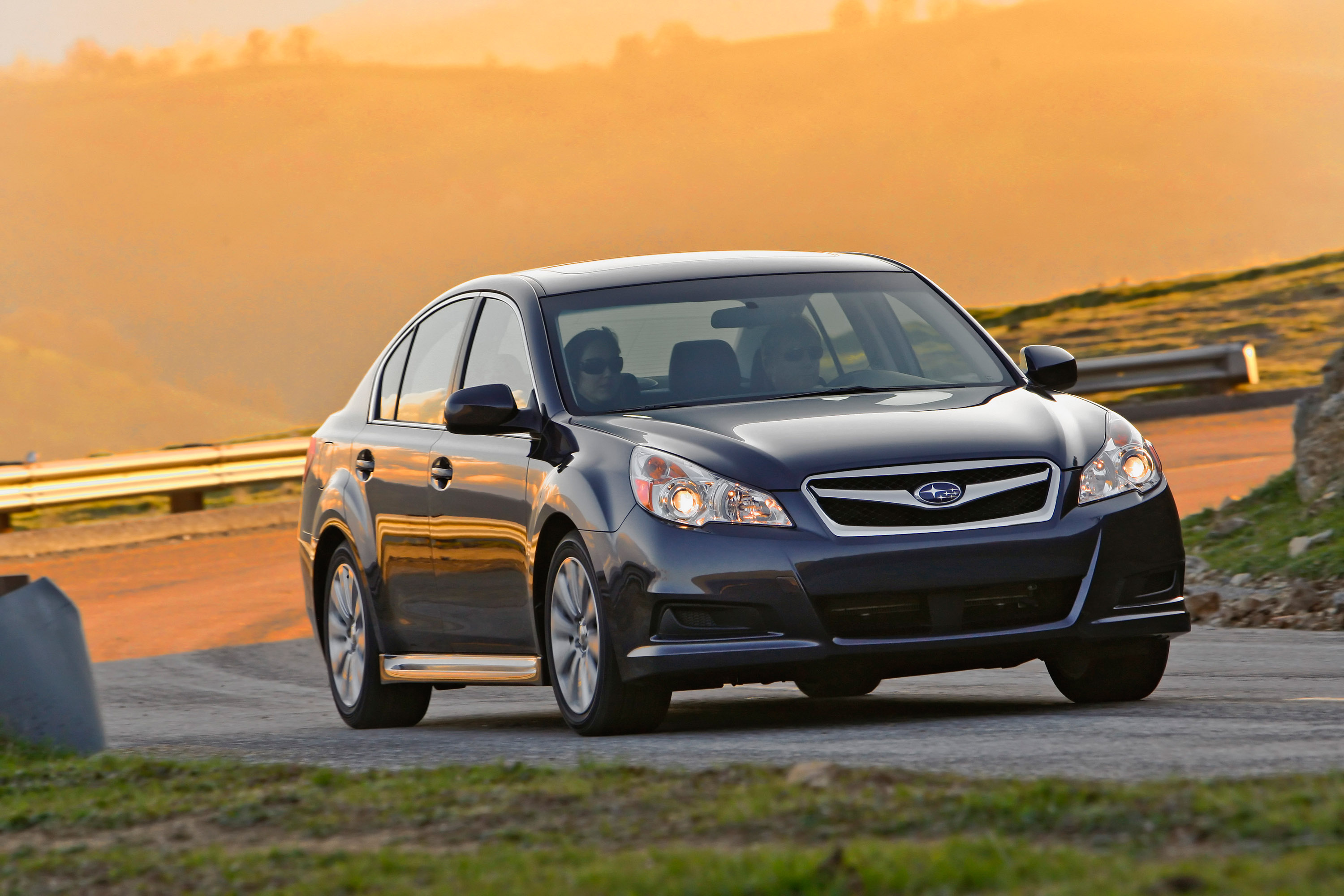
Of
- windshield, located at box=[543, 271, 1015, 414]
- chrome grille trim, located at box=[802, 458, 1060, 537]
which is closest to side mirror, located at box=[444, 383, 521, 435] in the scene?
windshield, located at box=[543, 271, 1015, 414]

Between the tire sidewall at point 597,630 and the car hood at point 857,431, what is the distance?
0.42 metres

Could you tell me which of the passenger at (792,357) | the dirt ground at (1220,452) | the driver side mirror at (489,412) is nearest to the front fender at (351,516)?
the driver side mirror at (489,412)

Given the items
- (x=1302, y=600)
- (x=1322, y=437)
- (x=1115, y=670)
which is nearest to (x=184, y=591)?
(x=1322, y=437)

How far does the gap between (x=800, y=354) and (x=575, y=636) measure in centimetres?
143

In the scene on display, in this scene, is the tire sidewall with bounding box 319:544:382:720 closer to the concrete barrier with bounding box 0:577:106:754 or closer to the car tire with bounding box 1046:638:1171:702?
the concrete barrier with bounding box 0:577:106:754

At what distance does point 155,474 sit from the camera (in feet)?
66.7

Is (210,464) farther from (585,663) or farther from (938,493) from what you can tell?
(938,493)

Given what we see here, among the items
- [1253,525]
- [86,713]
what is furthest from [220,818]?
[1253,525]

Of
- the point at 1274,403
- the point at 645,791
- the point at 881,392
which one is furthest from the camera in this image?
the point at 1274,403

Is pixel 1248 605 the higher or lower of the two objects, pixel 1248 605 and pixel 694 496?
the lower

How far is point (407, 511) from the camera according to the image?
8.65 meters

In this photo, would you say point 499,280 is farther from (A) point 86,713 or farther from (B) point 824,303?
(A) point 86,713

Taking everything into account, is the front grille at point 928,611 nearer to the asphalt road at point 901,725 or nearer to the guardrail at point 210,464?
the asphalt road at point 901,725

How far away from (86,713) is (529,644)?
153cm
